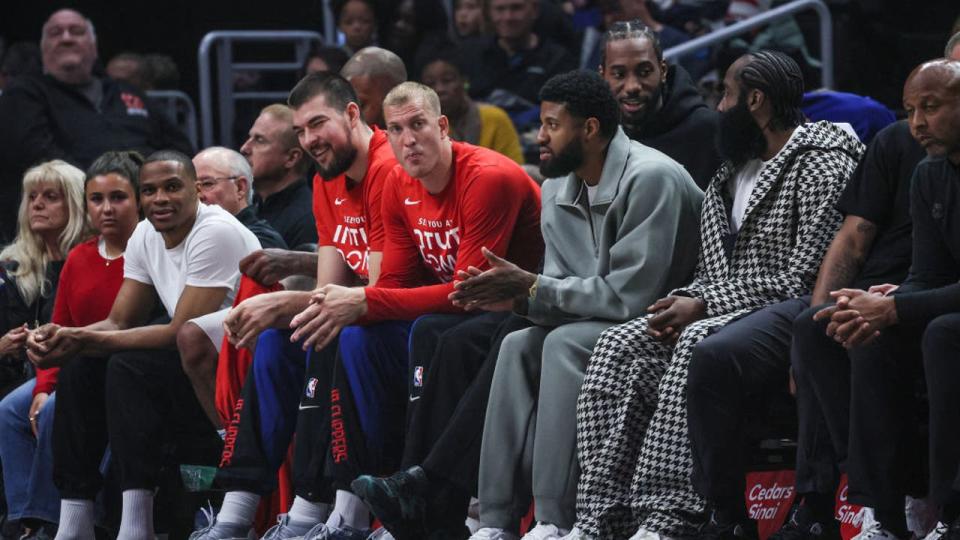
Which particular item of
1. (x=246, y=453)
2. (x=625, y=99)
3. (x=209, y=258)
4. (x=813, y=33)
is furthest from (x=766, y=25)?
(x=246, y=453)

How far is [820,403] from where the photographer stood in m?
4.56

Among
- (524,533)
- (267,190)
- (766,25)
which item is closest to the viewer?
(524,533)

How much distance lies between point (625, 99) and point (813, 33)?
125 inches

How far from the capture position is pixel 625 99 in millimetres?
5910

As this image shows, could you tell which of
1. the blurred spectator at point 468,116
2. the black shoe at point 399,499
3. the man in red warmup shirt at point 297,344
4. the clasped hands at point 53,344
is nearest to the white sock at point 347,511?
the man in red warmup shirt at point 297,344

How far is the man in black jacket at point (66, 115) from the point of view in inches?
329

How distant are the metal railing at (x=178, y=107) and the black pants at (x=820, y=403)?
6178mm

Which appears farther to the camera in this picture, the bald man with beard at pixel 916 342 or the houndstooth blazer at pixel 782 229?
the houndstooth blazer at pixel 782 229

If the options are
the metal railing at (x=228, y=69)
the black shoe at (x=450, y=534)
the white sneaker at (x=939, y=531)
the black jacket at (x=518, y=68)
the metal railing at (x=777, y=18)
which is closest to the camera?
the white sneaker at (x=939, y=531)

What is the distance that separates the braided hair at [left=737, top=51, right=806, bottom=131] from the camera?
16.8ft

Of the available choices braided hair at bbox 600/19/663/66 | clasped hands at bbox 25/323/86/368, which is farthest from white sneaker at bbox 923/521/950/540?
clasped hands at bbox 25/323/86/368

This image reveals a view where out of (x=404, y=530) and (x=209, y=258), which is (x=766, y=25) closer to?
(x=209, y=258)

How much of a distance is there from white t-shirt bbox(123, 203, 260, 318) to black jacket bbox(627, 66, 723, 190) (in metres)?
1.60

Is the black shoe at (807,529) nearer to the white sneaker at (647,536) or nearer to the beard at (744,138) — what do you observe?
the white sneaker at (647,536)
